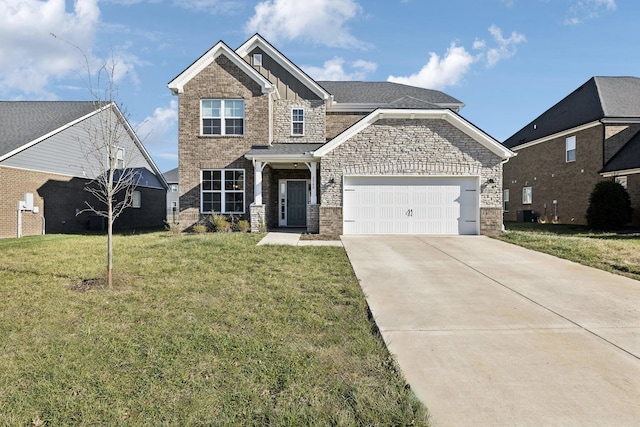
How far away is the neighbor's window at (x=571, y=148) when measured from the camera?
2277 cm

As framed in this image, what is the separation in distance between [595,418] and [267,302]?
426 centimetres

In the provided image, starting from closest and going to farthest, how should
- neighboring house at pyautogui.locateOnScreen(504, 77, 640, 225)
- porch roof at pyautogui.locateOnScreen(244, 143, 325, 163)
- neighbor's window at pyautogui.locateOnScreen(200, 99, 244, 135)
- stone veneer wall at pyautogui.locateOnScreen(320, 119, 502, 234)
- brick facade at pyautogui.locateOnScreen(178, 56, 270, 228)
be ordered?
1. stone veneer wall at pyautogui.locateOnScreen(320, 119, 502, 234)
2. porch roof at pyautogui.locateOnScreen(244, 143, 325, 163)
3. brick facade at pyautogui.locateOnScreen(178, 56, 270, 228)
4. neighbor's window at pyautogui.locateOnScreen(200, 99, 244, 135)
5. neighboring house at pyautogui.locateOnScreen(504, 77, 640, 225)

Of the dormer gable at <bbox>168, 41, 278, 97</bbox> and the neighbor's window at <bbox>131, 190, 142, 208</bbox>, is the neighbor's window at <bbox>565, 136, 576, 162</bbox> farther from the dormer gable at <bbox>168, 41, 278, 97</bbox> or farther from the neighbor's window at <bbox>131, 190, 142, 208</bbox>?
the neighbor's window at <bbox>131, 190, 142, 208</bbox>

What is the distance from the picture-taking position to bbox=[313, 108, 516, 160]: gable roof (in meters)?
14.2

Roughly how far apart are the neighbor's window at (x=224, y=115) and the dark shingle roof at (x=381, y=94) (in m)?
5.28

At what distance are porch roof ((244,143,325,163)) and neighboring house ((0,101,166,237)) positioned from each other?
559 centimetres

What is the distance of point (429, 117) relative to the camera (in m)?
14.5

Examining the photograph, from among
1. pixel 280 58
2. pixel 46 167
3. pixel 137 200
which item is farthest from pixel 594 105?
pixel 46 167

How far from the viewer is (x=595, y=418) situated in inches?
120

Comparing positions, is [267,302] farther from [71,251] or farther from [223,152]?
[223,152]

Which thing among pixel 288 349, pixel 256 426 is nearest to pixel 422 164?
pixel 288 349

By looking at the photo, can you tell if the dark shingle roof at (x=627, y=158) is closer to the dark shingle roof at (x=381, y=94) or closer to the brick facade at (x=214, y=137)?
the dark shingle roof at (x=381, y=94)

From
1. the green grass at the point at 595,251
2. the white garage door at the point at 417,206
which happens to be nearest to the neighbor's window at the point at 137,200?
the white garage door at the point at 417,206

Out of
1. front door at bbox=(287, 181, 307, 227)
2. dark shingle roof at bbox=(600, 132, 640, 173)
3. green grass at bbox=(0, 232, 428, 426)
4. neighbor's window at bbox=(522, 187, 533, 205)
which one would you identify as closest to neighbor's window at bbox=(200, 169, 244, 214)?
front door at bbox=(287, 181, 307, 227)
